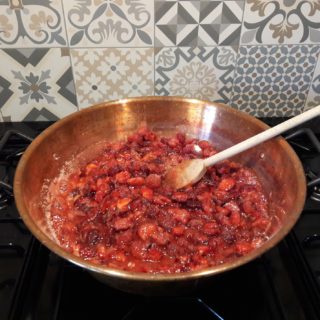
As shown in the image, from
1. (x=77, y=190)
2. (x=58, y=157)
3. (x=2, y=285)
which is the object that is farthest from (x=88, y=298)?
(x=58, y=157)

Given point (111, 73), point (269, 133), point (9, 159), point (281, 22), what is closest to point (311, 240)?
point (269, 133)

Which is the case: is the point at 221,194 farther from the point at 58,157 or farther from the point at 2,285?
the point at 2,285

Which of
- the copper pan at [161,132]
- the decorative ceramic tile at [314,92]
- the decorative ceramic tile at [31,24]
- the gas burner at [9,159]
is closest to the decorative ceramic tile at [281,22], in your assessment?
the decorative ceramic tile at [314,92]

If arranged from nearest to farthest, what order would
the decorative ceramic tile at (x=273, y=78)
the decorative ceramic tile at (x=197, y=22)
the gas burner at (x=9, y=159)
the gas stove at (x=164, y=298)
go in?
1. the gas stove at (x=164, y=298)
2. the gas burner at (x=9, y=159)
3. the decorative ceramic tile at (x=197, y=22)
4. the decorative ceramic tile at (x=273, y=78)

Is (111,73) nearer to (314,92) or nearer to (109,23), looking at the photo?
(109,23)

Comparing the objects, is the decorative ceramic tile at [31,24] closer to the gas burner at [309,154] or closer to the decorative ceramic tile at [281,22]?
the decorative ceramic tile at [281,22]

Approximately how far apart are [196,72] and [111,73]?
0.30 meters

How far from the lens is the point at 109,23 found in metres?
1.24

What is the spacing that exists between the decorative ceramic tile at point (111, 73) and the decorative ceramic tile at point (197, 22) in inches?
3.6

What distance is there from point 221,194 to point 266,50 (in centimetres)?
55

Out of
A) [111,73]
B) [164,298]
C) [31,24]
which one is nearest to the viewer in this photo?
[164,298]

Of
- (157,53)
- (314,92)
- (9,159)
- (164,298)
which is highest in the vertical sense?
(157,53)

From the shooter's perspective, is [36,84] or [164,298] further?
[36,84]

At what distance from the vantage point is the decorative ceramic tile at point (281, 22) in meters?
1.23
